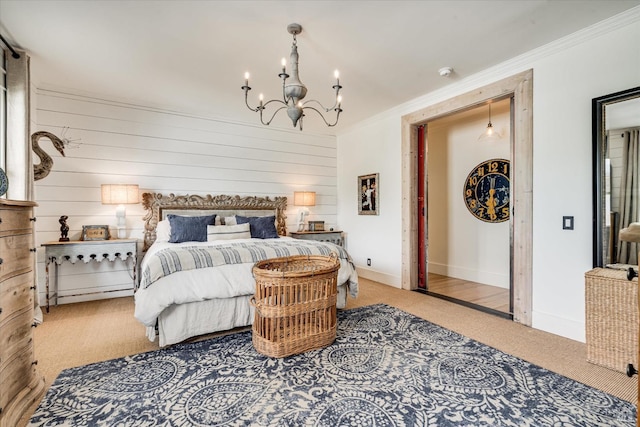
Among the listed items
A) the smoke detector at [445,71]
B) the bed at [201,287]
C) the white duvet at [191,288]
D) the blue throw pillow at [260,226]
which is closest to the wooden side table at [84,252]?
the bed at [201,287]

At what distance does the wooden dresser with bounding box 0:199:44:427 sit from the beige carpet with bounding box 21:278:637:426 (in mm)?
110

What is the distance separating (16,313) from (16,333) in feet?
0.35

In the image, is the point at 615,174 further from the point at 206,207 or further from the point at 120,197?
the point at 120,197

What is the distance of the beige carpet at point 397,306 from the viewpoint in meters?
2.11

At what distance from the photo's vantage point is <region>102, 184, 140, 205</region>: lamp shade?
3738 mm

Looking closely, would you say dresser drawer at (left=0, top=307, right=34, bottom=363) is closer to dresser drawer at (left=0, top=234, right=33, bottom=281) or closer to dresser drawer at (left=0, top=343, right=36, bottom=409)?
A: dresser drawer at (left=0, top=343, right=36, bottom=409)

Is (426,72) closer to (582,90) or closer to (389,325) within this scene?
(582,90)

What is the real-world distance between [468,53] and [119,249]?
4.22 m

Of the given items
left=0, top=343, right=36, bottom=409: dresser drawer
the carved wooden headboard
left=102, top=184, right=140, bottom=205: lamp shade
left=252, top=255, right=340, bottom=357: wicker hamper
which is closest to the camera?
left=0, top=343, right=36, bottom=409: dresser drawer

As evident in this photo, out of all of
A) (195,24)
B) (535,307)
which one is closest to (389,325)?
(535,307)

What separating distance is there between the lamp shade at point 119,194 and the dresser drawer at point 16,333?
2.11 metres

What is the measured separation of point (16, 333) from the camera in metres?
1.71

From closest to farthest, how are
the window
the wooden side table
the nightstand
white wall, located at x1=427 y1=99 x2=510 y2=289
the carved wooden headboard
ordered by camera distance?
1. the window
2. the wooden side table
3. the carved wooden headboard
4. white wall, located at x1=427 y1=99 x2=510 y2=289
5. the nightstand

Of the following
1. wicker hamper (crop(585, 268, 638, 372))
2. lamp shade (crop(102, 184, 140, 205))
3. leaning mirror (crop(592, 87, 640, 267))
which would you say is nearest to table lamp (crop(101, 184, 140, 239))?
lamp shade (crop(102, 184, 140, 205))
